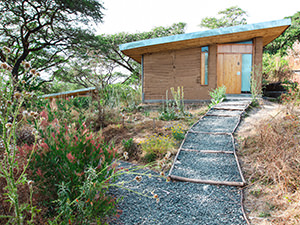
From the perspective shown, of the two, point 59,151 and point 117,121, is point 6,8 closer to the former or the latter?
point 117,121

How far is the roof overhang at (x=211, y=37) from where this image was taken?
8094 millimetres

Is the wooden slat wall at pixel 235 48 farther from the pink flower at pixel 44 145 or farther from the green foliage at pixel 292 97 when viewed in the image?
the pink flower at pixel 44 145

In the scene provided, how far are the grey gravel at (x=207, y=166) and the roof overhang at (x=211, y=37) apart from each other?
5537 millimetres

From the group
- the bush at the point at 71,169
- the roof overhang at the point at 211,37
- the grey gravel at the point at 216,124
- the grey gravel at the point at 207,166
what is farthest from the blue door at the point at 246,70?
the bush at the point at 71,169

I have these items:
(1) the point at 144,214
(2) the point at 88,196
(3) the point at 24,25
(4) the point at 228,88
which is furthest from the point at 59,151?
(3) the point at 24,25

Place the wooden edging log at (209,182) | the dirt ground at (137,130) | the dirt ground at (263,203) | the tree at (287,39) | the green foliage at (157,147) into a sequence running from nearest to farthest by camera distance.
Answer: the dirt ground at (263,203), the wooden edging log at (209,182), the green foliage at (157,147), the dirt ground at (137,130), the tree at (287,39)

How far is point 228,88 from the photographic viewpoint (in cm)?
1005

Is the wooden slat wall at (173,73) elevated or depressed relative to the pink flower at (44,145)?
elevated

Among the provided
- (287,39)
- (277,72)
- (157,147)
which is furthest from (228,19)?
(157,147)

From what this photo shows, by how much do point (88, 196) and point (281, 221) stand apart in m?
2.07

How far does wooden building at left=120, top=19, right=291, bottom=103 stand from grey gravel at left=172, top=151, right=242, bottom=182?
5555 mm

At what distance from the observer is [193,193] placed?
3.13 m

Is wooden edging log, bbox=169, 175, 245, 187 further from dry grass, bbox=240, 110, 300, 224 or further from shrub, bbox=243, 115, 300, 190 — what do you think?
shrub, bbox=243, 115, 300, 190

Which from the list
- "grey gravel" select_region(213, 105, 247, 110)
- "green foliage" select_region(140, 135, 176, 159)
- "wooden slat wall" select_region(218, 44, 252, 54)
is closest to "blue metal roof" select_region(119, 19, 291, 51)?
"wooden slat wall" select_region(218, 44, 252, 54)
